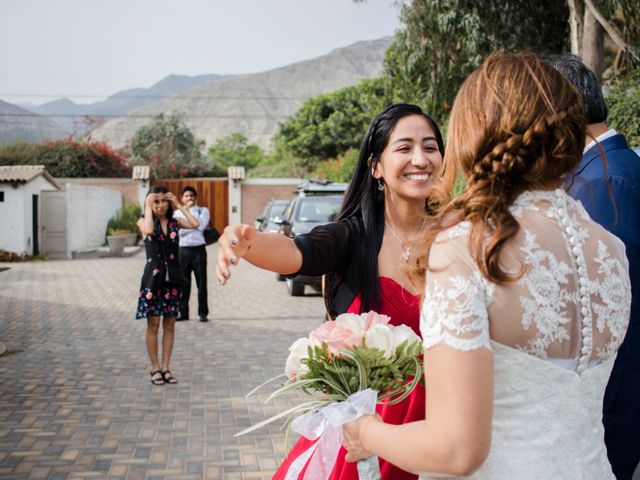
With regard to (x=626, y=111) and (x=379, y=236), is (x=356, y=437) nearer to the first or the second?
(x=379, y=236)

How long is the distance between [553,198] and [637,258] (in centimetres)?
86

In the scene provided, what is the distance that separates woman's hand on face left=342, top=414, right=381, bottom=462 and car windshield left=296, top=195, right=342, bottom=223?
1115cm

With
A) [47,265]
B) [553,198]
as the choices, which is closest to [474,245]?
[553,198]

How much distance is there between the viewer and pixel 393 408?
2316 millimetres

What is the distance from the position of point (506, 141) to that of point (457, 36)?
12.9 meters

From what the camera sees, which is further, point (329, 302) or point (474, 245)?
point (329, 302)

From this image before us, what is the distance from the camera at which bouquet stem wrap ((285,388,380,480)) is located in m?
1.66

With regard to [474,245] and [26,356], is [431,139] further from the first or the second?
[26,356]

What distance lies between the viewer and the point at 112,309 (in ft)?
38.1

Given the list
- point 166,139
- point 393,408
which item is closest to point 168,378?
point 393,408

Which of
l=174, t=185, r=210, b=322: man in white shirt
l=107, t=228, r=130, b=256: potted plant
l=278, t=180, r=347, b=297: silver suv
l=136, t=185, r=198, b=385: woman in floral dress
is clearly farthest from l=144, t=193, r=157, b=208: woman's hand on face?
l=107, t=228, r=130, b=256: potted plant

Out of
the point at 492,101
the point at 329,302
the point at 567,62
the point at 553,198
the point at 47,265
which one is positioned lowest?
the point at 47,265

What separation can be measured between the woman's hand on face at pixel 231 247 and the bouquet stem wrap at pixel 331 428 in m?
0.44

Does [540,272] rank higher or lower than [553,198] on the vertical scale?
lower
